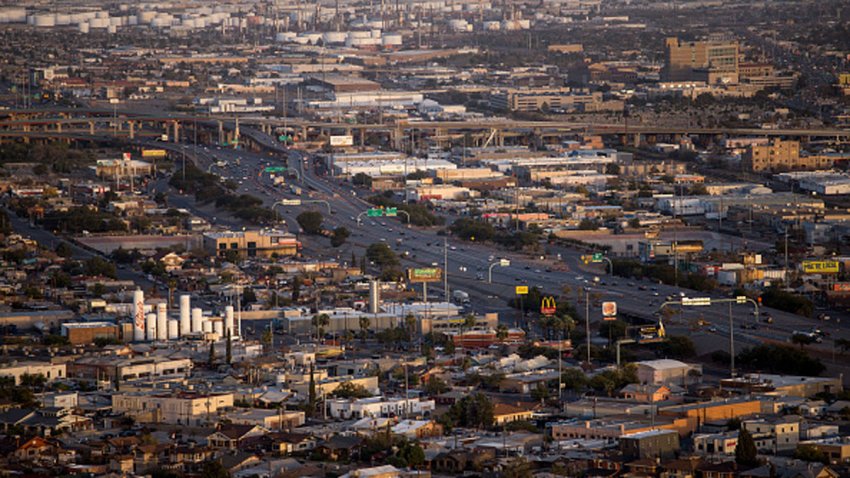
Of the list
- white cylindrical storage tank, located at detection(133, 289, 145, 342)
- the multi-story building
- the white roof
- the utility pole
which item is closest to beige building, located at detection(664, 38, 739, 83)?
the utility pole

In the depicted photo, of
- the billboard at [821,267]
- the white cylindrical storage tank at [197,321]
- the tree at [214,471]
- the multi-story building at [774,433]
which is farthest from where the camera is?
the billboard at [821,267]

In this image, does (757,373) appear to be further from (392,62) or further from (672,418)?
(392,62)

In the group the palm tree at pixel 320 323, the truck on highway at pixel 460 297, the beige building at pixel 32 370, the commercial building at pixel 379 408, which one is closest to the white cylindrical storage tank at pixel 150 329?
the palm tree at pixel 320 323

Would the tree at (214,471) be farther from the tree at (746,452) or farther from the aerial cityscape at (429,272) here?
the tree at (746,452)

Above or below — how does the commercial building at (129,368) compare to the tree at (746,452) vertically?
below

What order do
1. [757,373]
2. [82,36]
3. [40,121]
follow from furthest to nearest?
1. [82,36]
2. [40,121]
3. [757,373]

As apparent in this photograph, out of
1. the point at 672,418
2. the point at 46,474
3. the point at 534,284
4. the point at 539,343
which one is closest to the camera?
the point at 46,474

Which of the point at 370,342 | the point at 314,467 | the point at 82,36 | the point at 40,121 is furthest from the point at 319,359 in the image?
the point at 82,36
